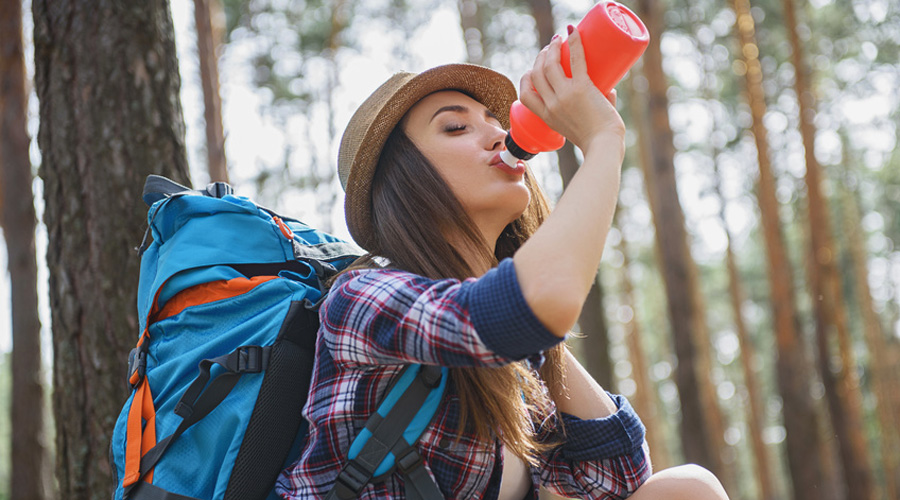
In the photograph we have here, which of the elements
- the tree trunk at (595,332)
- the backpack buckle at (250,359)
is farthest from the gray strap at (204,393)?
the tree trunk at (595,332)

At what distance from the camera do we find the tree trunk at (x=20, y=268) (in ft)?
21.2

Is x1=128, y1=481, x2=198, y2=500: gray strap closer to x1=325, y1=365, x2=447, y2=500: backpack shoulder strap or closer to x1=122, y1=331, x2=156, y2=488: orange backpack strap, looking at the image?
x1=122, y1=331, x2=156, y2=488: orange backpack strap

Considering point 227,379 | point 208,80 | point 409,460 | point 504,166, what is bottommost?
point 409,460

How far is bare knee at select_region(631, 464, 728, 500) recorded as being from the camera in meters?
2.00

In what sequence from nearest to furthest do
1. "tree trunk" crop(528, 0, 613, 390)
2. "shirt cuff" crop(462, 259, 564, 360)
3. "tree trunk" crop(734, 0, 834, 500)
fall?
"shirt cuff" crop(462, 259, 564, 360) < "tree trunk" crop(528, 0, 613, 390) < "tree trunk" crop(734, 0, 834, 500)

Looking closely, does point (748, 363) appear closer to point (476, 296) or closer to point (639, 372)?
point (639, 372)

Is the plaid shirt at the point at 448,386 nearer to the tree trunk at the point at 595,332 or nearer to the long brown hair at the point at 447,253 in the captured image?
the long brown hair at the point at 447,253

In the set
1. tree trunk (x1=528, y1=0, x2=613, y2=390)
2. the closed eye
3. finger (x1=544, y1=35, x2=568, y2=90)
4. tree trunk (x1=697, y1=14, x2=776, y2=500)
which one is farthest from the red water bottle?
tree trunk (x1=697, y1=14, x2=776, y2=500)

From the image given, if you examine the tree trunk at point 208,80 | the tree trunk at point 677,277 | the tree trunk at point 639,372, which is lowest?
the tree trunk at point 639,372

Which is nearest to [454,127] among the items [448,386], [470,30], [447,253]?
[447,253]

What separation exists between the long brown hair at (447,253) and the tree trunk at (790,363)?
951cm

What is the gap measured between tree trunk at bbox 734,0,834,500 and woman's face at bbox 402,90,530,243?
9.66 metres

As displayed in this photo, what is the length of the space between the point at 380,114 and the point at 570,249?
86 centimetres

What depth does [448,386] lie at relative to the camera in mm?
1830
